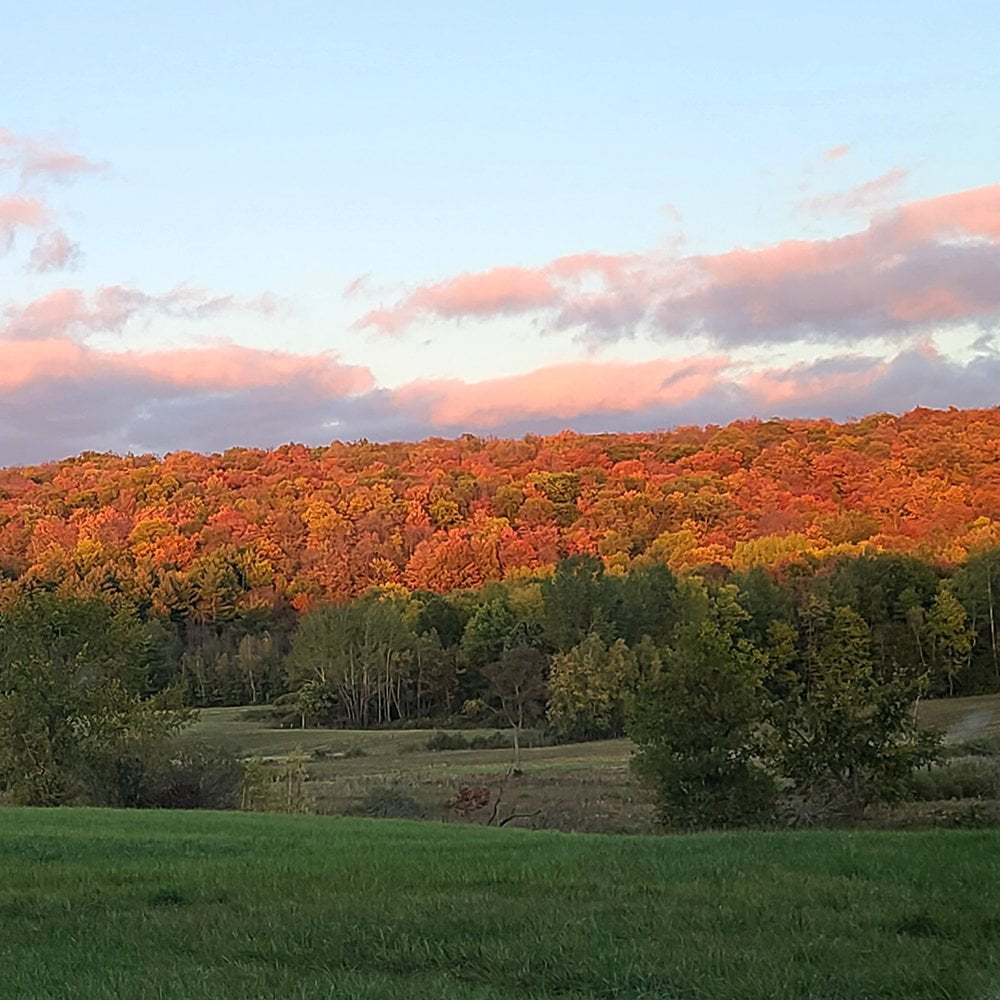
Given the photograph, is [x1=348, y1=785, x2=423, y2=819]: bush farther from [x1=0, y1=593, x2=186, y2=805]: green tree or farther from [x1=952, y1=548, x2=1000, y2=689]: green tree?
[x1=952, y1=548, x2=1000, y2=689]: green tree

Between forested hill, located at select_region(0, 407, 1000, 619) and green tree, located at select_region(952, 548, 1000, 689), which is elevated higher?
forested hill, located at select_region(0, 407, 1000, 619)

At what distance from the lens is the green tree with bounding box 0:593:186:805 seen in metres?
35.4

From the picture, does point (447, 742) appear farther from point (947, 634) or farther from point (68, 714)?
point (68, 714)

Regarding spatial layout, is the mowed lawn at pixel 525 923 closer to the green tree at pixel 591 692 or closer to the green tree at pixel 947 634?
the green tree at pixel 591 692

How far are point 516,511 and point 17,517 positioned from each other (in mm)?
46106

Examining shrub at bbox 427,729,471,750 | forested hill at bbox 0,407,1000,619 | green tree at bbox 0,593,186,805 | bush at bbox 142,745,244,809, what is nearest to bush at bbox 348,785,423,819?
bush at bbox 142,745,244,809

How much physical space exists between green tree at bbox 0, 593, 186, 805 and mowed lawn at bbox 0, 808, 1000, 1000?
2325 cm

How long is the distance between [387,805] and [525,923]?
30.1 meters

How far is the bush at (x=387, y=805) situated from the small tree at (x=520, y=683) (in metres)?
44.5

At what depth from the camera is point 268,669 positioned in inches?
4033

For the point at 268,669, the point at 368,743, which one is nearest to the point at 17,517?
the point at 268,669

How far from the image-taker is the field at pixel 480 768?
3622cm

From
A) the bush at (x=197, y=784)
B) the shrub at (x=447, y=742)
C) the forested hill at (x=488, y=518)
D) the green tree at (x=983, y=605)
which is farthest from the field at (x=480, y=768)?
the forested hill at (x=488, y=518)

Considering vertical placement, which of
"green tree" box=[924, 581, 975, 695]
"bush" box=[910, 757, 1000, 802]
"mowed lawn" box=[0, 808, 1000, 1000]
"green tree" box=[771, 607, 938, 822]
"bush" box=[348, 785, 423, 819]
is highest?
"mowed lawn" box=[0, 808, 1000, 1000]
